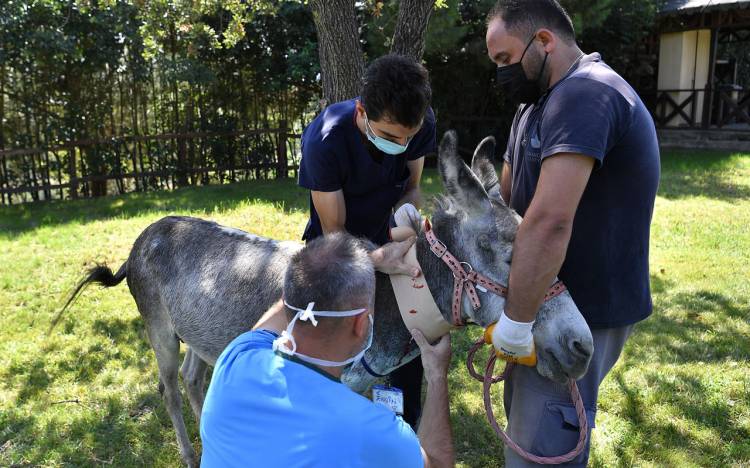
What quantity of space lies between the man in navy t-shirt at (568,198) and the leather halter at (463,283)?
15 cm

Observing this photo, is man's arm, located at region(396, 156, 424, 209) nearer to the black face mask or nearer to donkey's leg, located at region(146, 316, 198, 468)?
the black face mask

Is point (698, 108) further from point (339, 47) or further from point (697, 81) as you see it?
point (339, 47)

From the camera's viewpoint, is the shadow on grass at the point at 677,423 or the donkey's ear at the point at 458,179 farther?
the shadow on grass at the point at 677,423

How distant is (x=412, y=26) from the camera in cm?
578

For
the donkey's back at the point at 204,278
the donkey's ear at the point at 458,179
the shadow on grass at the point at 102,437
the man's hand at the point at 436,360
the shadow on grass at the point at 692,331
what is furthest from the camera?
the shadow on grass at the point at 692,331

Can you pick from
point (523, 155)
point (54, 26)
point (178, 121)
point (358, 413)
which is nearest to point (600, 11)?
point (178, 121)

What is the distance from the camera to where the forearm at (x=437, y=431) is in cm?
204

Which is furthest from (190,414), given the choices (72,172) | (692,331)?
(72,172)

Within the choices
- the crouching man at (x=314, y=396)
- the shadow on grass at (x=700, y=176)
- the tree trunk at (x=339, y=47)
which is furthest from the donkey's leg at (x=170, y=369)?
the shadow on grass at (x=700, y=176)

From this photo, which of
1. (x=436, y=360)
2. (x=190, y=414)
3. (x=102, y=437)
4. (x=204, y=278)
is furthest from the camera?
(x=190, y=414)

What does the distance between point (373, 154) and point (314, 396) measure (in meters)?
1.68

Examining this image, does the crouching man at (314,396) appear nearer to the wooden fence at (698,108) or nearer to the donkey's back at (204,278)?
the donkey's back at (204,278)

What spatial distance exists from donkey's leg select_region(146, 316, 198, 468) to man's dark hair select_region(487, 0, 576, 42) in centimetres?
274

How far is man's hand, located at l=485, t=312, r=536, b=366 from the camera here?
7.39ft
